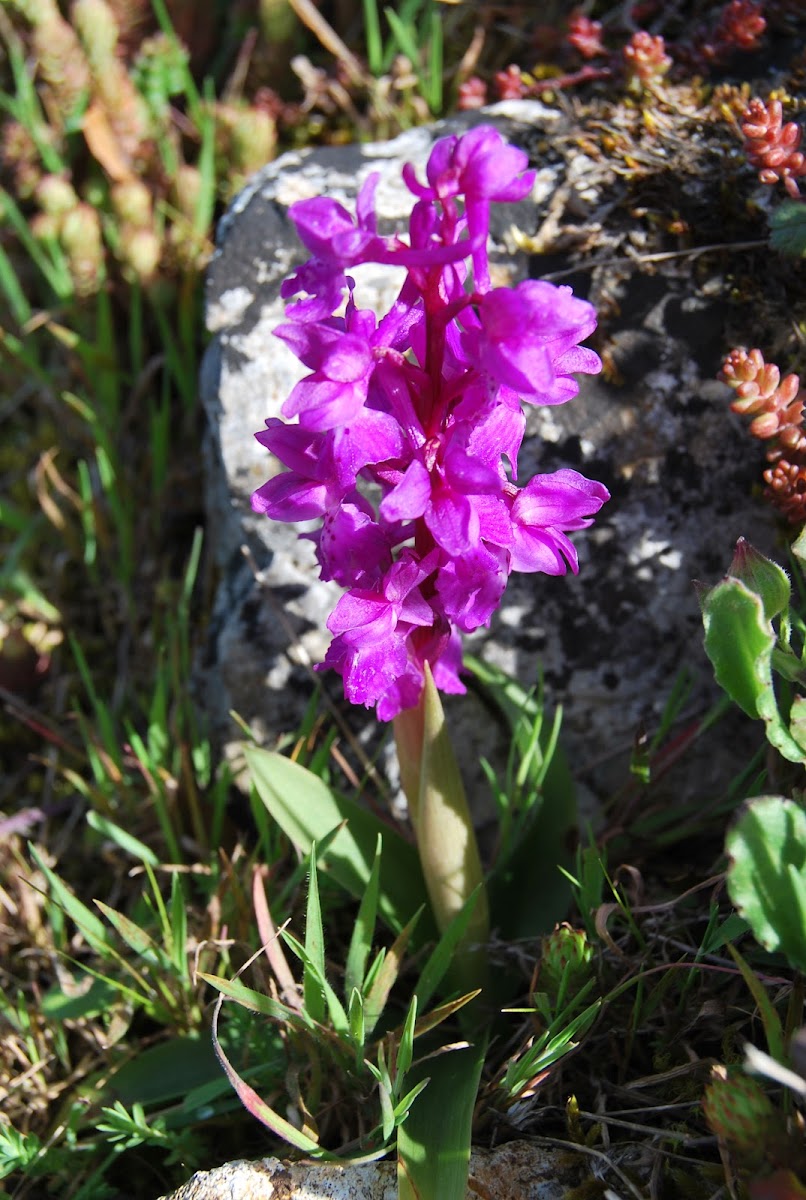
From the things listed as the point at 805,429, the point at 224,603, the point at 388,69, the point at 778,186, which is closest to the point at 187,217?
the point at 388,69

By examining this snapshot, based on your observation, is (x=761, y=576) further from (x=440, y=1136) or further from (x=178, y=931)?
(x=178, y=931)

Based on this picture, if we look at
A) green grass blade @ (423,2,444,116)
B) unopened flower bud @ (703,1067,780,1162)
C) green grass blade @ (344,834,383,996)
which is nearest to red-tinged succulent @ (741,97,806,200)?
green grass blade @ (423,2,444,116)

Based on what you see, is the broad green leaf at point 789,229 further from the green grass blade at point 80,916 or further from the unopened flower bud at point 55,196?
the unopened flower bud at point 55,196

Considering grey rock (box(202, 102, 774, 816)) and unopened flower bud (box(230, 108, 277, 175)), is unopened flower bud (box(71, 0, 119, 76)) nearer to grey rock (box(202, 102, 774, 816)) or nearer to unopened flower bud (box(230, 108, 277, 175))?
unopened flower bud (box(230, 108, 277, 175))

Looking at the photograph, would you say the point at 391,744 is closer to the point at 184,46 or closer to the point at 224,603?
the point at 224,603

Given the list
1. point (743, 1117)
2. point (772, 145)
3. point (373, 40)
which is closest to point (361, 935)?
point (743, 1117)

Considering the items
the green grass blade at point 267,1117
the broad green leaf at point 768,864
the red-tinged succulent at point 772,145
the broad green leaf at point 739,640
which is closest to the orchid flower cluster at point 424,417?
the broad green leaf at point 739,640
